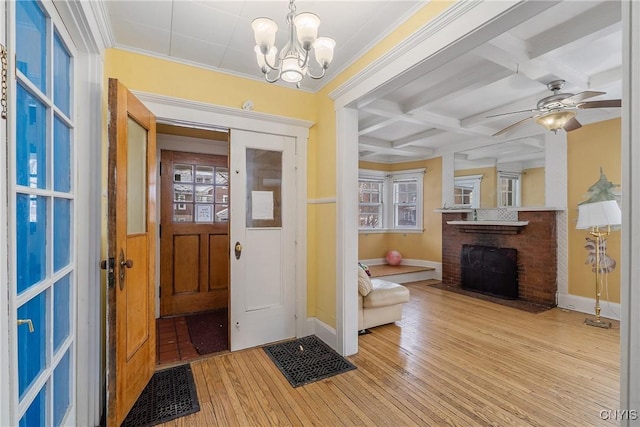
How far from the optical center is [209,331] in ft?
10.4

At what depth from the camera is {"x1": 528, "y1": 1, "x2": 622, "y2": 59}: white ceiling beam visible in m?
1.93

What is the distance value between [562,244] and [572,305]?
87 cm

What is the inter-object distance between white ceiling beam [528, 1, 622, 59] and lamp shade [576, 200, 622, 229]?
206cm

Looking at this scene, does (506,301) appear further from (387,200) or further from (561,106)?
(387,200)

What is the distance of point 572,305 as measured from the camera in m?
3.98

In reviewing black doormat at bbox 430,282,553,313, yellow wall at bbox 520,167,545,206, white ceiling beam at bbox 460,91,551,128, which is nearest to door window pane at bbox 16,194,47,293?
white ceiling beam at bbox 460,91,551,128

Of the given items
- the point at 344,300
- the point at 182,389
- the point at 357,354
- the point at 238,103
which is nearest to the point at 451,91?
the point at 238,103

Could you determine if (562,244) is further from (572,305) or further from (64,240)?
(64,240)

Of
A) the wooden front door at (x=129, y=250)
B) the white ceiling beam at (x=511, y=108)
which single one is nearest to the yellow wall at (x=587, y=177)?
the white ceiling beam at (x=511, y=108)

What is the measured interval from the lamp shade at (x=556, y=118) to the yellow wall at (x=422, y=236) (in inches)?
118

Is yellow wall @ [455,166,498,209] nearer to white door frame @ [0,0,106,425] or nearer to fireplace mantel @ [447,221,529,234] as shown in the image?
fireplace mantel @ [447,221,529,234]

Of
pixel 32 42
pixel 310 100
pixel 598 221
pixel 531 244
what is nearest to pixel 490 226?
pixel 531 244

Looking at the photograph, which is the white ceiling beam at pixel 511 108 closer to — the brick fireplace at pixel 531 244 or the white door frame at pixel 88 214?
the brick fireplace at pixel 531 244

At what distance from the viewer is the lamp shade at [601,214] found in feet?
10.8
